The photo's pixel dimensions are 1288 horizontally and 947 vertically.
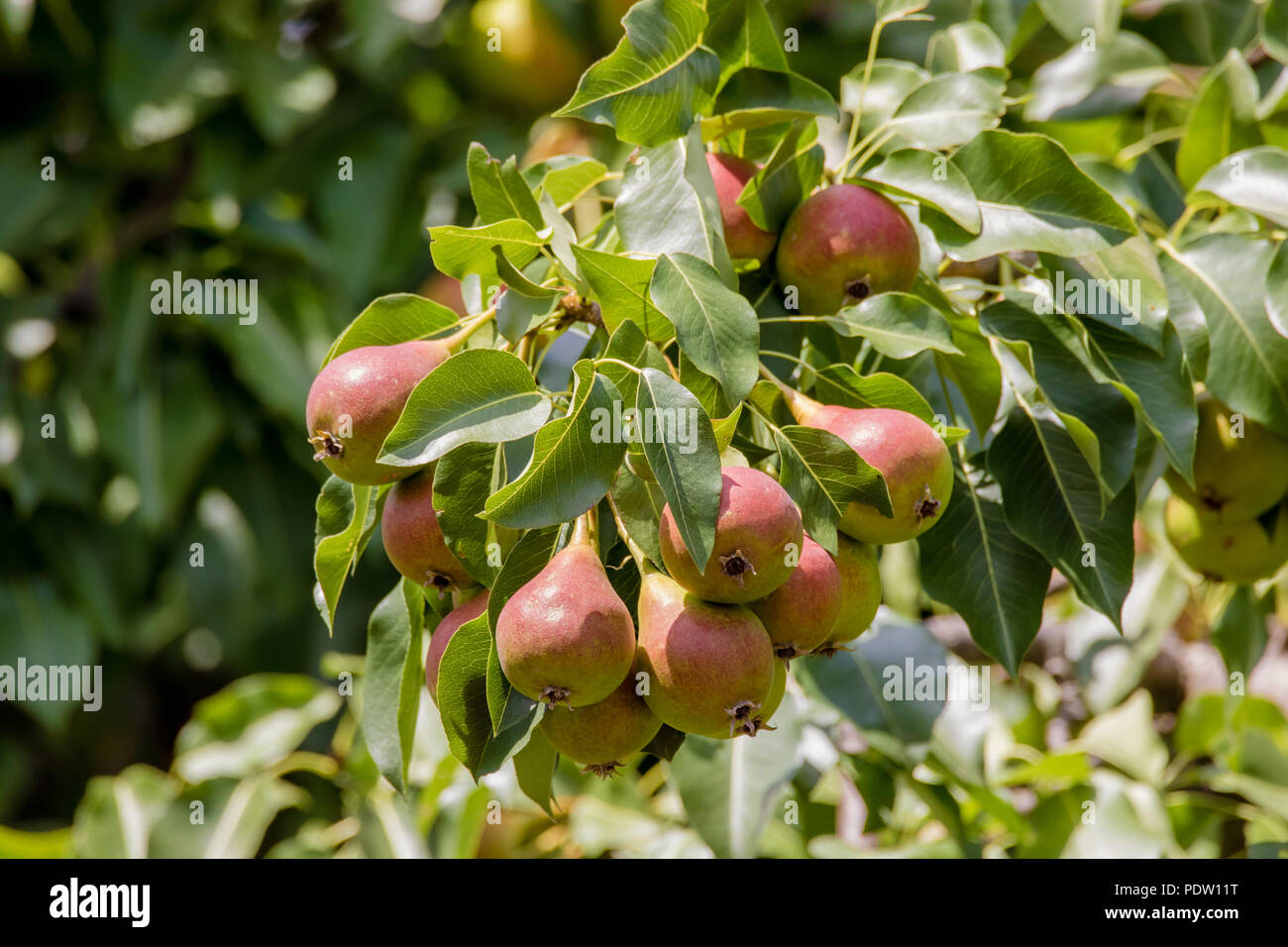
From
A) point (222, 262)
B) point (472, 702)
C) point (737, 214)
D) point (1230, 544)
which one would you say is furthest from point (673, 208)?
point (222, 262)

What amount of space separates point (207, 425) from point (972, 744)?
1217 millimetres

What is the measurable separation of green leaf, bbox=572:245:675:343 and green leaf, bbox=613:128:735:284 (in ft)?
0.10

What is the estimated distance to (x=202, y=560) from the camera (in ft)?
6.09

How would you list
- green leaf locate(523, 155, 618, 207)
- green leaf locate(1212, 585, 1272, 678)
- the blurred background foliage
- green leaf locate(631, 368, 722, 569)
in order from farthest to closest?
the blurred background foliage → green leaf locate(1212, 585, 1272, 678) → green leaf locate(523, 155, 618, 207) → green leaf locate(631, 368, 722, 569)

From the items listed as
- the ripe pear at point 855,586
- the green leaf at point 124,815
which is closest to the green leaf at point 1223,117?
the ripe pear at point 855,586

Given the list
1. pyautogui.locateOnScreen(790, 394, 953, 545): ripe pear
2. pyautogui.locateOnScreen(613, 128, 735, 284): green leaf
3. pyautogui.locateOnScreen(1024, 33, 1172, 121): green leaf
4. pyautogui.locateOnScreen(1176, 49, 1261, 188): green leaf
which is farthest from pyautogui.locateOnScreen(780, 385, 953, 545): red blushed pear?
pyautogui.locateOnScreen(1024, 33, 1172, 121): green leaf

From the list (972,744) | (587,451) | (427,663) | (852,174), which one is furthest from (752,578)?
(972,744)

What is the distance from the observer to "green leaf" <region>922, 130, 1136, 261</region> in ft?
2.28

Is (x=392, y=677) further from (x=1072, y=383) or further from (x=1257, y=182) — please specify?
(x=1257, y=182)

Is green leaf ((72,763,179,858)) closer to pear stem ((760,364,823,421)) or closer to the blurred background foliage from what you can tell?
the blurred background foliage

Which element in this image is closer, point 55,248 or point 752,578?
point 752,578

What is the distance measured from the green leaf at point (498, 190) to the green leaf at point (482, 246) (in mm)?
12

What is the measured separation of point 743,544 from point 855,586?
0.38 ft
